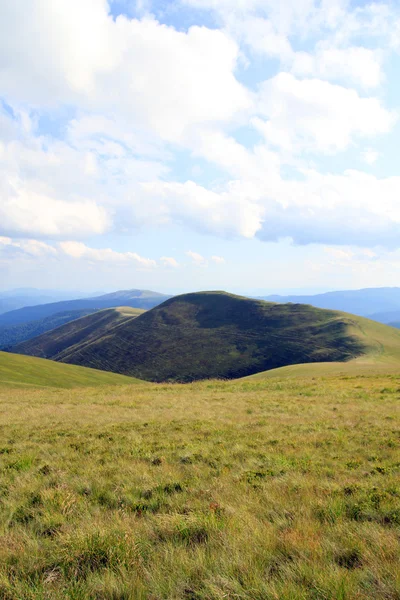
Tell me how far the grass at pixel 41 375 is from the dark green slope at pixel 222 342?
66.3 m

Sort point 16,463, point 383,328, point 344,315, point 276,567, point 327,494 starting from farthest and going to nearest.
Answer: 1. point 344,315
2. point 383,328
3. point 16,463
4. point 327,494
5. point 276,567

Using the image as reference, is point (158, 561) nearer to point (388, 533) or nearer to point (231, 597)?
point (231, 597)

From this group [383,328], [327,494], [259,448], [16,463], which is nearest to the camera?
[327,494]

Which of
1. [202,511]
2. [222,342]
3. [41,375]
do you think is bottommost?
[222,342]

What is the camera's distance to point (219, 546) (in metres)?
4.93

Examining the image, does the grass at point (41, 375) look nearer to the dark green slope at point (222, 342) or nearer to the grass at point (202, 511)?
the grass at point (202, 511)

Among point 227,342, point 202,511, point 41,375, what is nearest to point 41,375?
point 41,375

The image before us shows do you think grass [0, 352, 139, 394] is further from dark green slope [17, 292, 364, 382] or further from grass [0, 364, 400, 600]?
dark green slope [17, 292, 364, 382]

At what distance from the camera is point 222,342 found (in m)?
149

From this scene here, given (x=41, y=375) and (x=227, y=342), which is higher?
(x=41, y=375)

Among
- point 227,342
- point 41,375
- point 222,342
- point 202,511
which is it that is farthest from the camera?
point 222,342

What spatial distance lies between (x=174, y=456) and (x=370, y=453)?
636cm

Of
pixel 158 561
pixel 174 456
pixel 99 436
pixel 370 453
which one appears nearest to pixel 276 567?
pixel 158 561

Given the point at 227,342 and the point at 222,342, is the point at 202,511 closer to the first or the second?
the point at 227,342
